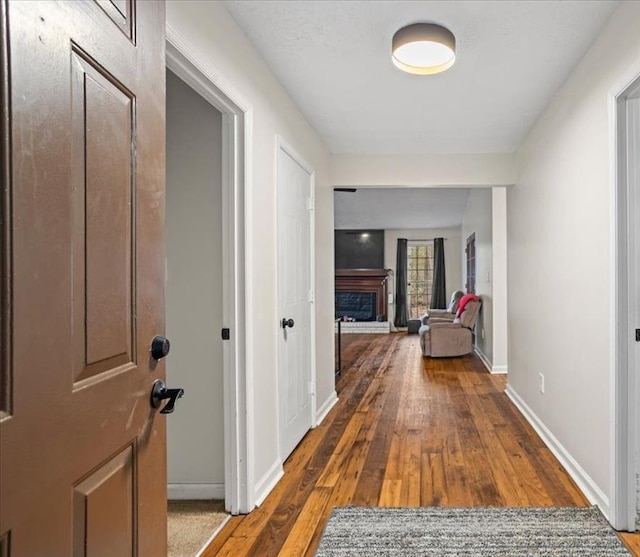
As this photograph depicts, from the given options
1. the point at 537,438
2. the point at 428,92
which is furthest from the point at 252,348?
the point at 537,438

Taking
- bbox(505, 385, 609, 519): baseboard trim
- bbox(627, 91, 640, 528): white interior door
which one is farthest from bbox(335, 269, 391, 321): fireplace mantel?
bbox(627, 91, 640, 528): white interior door

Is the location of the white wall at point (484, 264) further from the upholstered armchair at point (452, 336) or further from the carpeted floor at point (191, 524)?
the carpeted floor at point (191, 524)

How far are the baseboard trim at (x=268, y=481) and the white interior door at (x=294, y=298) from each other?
0.16 m

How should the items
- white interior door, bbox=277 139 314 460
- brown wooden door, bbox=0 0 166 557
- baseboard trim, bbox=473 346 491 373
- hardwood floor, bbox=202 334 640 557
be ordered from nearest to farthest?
brown wooden door, bbox=0 0 166 557, hardwood floor, bbox=202 334 640 557, white interior door, bbox=277 139 314 460, baseboard trim, bbox=473 346 491 373

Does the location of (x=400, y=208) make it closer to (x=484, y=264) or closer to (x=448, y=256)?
(x=448, y=256)

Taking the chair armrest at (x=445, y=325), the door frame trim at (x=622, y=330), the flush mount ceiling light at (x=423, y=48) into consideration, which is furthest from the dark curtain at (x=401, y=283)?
the door frame trim at (x=622, y=330)

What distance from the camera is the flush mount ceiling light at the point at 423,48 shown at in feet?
7.21

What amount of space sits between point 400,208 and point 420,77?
677 cm

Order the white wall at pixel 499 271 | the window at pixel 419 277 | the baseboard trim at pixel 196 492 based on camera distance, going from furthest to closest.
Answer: the window at pixel 419 277
the white wall at pixel 499 271
the baseboard trim at pixel 196 492

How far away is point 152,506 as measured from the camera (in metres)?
1.12

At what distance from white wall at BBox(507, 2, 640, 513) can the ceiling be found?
16 cm

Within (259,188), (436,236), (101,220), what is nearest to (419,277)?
(436,236)

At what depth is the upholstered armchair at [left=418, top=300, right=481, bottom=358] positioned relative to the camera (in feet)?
22.7

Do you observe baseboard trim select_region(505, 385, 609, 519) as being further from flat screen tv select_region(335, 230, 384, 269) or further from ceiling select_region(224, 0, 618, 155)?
flat screen tv select_region(335, 230, 384, 269)
